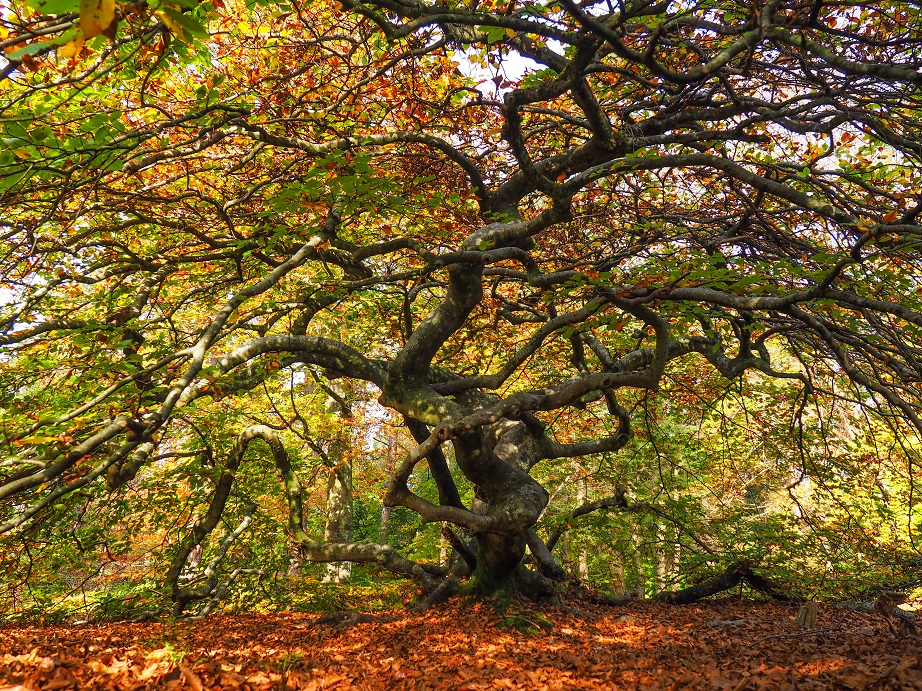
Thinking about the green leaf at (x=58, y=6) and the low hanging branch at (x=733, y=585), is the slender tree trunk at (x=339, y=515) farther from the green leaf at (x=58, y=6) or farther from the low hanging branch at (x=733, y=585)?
the green leaf at (x=58, y=6)

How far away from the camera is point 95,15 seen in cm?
149

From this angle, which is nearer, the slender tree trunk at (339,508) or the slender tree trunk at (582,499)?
the slender tree trunk at (582,499)

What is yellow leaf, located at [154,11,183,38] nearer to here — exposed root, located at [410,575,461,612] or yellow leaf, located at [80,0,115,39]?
yellow leaf, located at [80,0,115,39]

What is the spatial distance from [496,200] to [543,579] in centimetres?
540

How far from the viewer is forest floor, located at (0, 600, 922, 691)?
11.0ft

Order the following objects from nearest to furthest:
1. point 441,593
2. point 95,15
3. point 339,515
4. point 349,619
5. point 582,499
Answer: point 95,15
point 349,619
point 441,593
point 339,515
point 582,499

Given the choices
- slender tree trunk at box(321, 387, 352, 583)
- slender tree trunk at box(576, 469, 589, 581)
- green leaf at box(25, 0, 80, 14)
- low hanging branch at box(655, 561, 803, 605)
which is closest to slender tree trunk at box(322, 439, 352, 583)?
slender tree trunk at box(321, 387, 352, 583)

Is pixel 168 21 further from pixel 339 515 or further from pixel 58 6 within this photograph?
pixel 339 515

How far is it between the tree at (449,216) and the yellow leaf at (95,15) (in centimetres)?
56

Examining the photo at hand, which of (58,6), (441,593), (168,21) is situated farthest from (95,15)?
(441,593)

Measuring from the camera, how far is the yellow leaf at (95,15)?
57.1 inches

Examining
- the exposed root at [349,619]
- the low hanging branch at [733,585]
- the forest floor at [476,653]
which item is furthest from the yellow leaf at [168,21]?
the low hanging branch at [733,585]

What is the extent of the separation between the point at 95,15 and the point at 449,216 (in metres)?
6.89

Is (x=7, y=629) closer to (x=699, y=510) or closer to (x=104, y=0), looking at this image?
(x=104, y=0)
